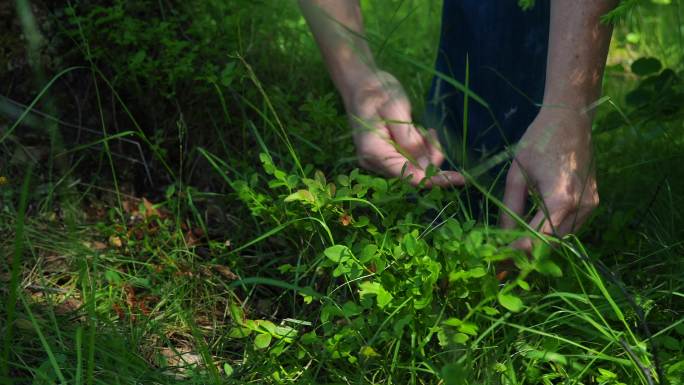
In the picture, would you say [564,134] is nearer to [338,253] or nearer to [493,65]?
[338,253]

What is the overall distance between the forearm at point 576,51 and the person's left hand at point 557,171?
0.13 ft

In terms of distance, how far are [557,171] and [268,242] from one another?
3.15 ft

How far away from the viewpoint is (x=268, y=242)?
2168mm

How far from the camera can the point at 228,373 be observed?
4.99 ft

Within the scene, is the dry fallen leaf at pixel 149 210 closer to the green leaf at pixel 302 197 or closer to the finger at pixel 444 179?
the green leaf at pixel 302 197

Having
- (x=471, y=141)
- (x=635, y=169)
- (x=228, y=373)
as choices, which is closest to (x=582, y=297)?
(x=228, y=373)

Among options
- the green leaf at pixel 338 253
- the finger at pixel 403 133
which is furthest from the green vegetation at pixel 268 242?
the finger at pixel 403 133

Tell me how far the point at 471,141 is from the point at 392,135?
0.46 metres

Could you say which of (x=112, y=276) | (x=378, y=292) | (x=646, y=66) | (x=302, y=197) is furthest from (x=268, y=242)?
(x=646, y=66)

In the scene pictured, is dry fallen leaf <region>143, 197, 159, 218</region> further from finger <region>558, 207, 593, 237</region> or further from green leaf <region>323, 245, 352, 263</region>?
finger <region>558, 207, 593, 237</region>

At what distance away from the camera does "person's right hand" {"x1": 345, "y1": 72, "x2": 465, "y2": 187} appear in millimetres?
1742

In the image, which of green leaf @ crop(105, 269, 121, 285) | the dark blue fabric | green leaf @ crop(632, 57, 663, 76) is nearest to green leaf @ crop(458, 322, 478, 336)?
the dark blue fabric

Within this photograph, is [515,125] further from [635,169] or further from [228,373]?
[228,373]

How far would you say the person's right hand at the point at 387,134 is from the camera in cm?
174
